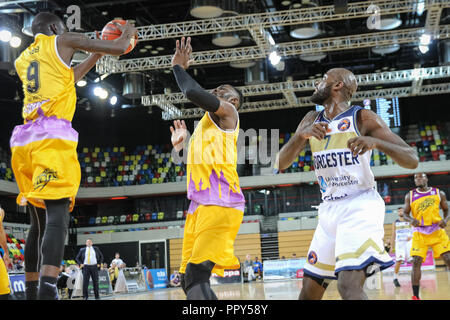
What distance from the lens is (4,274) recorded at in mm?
4594

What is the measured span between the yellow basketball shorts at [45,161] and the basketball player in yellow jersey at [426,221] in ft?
20.6

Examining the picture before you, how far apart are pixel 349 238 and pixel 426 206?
19.6 feet

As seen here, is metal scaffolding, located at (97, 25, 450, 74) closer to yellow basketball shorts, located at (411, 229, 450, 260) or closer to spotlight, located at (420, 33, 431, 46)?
spotlight, located at (420, 33, 431, 46)

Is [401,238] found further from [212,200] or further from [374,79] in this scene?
[212,200]

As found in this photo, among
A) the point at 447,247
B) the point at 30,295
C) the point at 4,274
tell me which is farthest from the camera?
the point at 447,247

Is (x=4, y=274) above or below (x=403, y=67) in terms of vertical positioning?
below

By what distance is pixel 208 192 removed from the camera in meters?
3.62

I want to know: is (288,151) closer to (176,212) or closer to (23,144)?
(23,144)

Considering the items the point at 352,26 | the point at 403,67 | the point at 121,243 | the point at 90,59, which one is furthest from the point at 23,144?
the point at 121,243

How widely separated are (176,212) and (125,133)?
5689mm

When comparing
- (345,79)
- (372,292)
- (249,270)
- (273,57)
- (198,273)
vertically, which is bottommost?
(249,270)

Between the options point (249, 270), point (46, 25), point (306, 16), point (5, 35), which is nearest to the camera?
point (46, 25)

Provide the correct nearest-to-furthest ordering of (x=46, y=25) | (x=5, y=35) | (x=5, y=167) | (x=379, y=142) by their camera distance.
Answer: (x=379, y=142) → (x=46, y=25) → (x=5, y=35) → (x=5, y=167)

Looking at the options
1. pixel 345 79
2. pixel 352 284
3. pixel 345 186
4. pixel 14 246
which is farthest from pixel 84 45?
pixel 14 246
